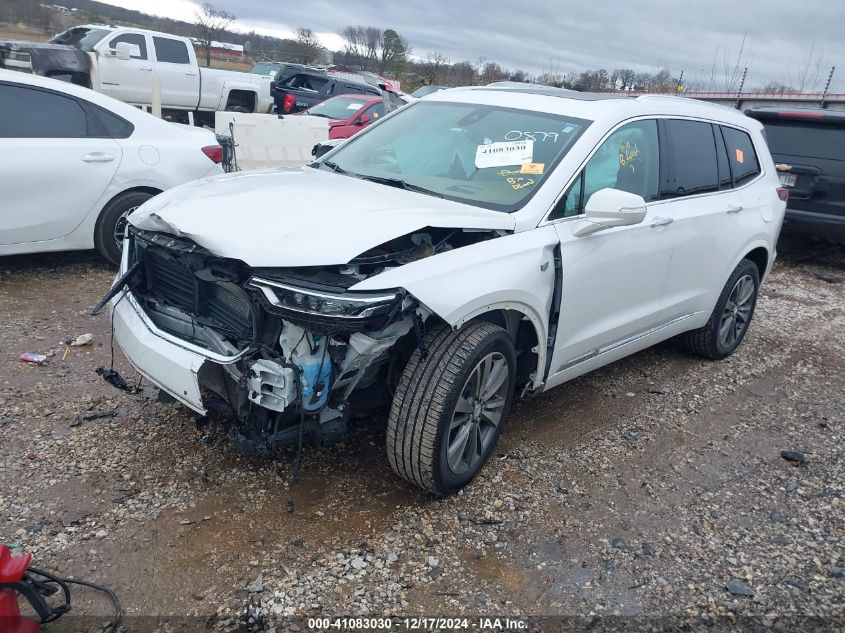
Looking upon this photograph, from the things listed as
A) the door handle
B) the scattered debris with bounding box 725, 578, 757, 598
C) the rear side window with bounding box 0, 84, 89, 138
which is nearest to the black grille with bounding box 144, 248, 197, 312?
the scattered debris with bounding box 725, 578, 757, 598

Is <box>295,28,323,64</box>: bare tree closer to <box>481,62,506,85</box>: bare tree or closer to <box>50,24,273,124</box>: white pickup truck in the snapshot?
<box>481,62,506,85</box>: bare tree

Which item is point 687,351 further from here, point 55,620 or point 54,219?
point 54,219

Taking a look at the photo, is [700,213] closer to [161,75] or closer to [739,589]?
[739,589]

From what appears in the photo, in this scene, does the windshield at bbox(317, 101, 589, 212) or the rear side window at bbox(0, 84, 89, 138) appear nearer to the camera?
the windshield at bbox(317, 101, 589, 212)

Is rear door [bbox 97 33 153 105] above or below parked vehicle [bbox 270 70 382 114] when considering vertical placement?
above

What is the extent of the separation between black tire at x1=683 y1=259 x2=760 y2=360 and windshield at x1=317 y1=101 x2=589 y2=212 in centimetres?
215

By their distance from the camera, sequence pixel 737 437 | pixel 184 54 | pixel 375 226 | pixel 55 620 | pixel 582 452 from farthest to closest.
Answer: pixel 184 54
pixel 737 437
pixel 582 452
pixel 375 226
pixel 55 620

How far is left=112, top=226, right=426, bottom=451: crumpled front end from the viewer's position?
102 inches

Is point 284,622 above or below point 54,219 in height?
below

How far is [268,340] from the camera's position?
2750 millimetres

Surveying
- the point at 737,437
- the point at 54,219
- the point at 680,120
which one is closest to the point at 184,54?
the point at 54,219

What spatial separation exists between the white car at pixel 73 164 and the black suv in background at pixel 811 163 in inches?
261

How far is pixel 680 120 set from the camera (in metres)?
4.32

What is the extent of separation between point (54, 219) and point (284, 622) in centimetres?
432
